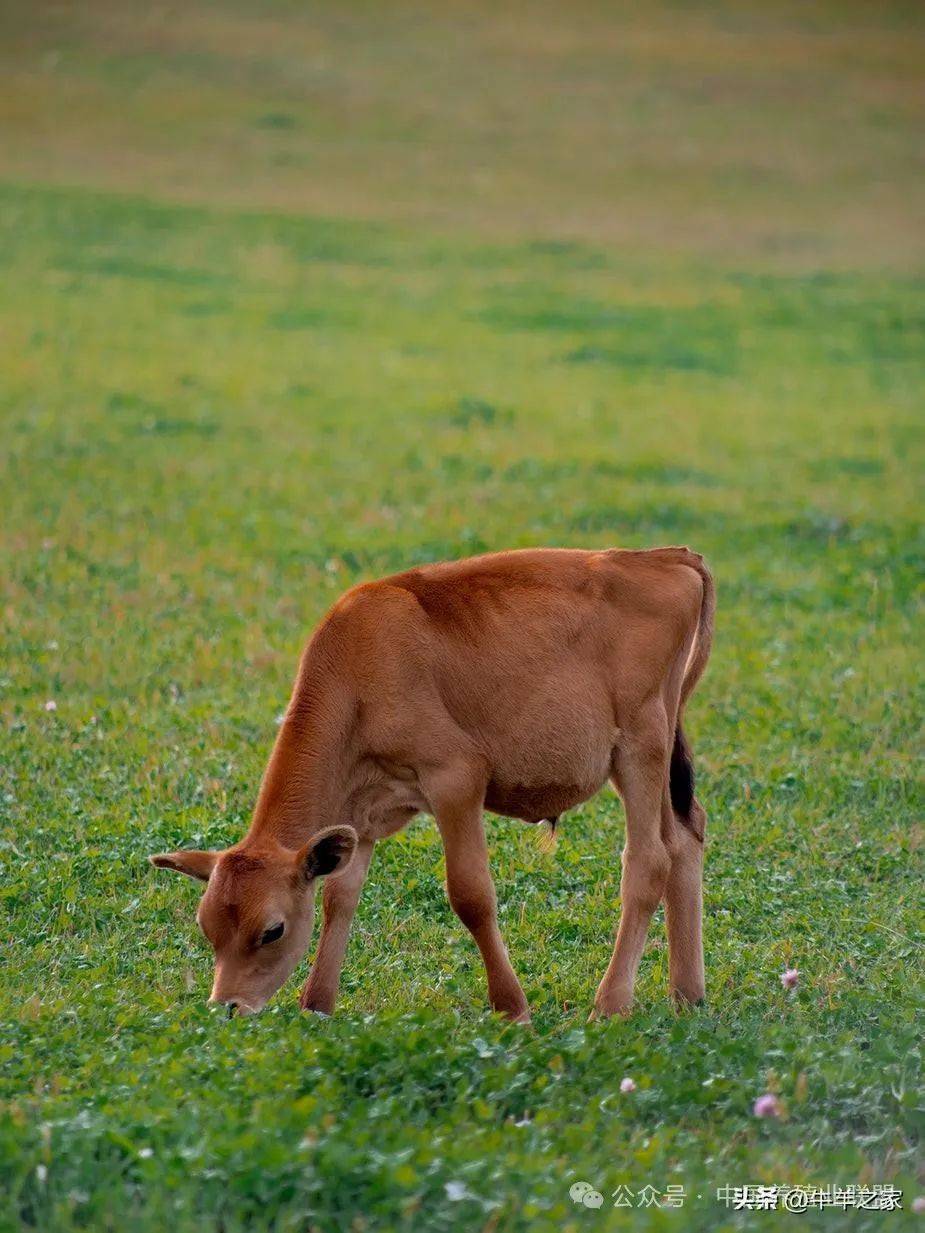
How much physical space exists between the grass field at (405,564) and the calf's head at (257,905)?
280 mm

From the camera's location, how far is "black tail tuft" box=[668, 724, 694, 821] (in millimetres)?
7391

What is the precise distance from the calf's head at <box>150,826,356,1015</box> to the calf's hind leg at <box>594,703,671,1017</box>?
49.7 inches

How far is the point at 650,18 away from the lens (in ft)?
185

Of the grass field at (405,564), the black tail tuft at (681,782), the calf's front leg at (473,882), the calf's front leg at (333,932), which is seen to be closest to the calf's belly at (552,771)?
the calf's front leg at (473,882)

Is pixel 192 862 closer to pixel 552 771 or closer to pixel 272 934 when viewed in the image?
pixel 272 934

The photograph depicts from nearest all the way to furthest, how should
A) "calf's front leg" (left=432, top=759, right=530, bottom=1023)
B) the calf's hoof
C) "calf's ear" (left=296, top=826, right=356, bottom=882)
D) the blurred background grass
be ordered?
1. "calf's ear" (left=296, top=826, right=356, bottom=882)
2. "calf's front leg" (left=432, top=759, right=530, bottom=1023)
3. the calf's hoof
4. the blurred background grass

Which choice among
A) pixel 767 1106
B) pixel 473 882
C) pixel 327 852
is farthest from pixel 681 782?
pixel 767 1106

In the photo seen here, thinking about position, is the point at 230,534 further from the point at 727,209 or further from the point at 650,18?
the point at 650,18

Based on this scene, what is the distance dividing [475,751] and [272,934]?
1072 mm

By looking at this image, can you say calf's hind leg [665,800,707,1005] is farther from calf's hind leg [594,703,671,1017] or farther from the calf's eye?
the calf's eye

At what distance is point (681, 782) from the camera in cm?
741

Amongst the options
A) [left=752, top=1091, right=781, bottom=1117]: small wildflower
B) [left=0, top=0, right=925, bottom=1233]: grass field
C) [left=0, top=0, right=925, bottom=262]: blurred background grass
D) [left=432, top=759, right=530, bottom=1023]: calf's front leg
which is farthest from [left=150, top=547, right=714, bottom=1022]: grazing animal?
[left=0, top=0, right=925, bottom=262]: blurred background grass

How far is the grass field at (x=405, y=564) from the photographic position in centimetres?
519

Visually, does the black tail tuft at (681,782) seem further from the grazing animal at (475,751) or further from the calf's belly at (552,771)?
the calf's belly at (552,771)
